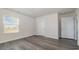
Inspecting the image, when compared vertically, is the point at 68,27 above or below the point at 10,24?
below

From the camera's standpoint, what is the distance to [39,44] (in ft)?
6.08

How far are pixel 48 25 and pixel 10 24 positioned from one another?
0.78m

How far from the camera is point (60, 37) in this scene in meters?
1.86

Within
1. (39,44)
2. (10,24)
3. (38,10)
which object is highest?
(38,10)

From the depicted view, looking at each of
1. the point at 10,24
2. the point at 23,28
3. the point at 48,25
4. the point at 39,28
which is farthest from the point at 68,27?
the point at 10,24

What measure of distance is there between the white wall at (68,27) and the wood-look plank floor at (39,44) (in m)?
0.12

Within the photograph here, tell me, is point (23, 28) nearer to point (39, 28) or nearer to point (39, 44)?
point (39, 28)

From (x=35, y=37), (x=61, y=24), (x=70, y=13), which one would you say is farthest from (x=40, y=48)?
(x=70, y=13)

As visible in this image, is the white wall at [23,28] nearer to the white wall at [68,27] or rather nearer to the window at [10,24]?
the window at [10,24]

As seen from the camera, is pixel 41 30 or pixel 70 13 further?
pixel 41 30

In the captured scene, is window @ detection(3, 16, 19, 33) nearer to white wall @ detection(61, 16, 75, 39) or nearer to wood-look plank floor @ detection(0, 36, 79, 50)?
wood-look plank floor @ detection(0, 36, 79, 50)

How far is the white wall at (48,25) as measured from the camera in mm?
1834
